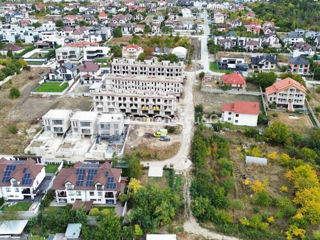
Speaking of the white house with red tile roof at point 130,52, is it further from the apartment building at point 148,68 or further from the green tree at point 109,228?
the green tree at point 109,228

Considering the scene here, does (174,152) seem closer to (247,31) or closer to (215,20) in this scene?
(247,31)

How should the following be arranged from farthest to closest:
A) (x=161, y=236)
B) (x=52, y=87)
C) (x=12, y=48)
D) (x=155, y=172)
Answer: (x=12, y=48) → (x=52, y=87) → (x=155, y=172) → (x=161, y=236)

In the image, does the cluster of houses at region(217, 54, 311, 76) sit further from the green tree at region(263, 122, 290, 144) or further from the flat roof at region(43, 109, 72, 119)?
the flat roof at region(43, 109, 72, 119)

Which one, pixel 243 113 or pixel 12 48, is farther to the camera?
pixel 12 48

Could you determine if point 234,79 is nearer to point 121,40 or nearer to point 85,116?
point 85,116

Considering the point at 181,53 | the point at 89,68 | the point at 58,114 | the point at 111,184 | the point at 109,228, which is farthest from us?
the point at 181,53

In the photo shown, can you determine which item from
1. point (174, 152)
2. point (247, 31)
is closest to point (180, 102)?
point (174, 152)

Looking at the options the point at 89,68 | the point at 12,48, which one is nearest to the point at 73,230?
the point at 89,68

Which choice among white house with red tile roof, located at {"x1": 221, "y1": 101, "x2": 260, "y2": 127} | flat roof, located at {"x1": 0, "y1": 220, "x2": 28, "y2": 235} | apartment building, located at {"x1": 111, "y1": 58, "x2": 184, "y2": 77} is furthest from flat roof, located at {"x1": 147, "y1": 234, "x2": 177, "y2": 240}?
apartment building, located at {"x1": 111, "y1": 58, "x2": 184, "y2": 77}
